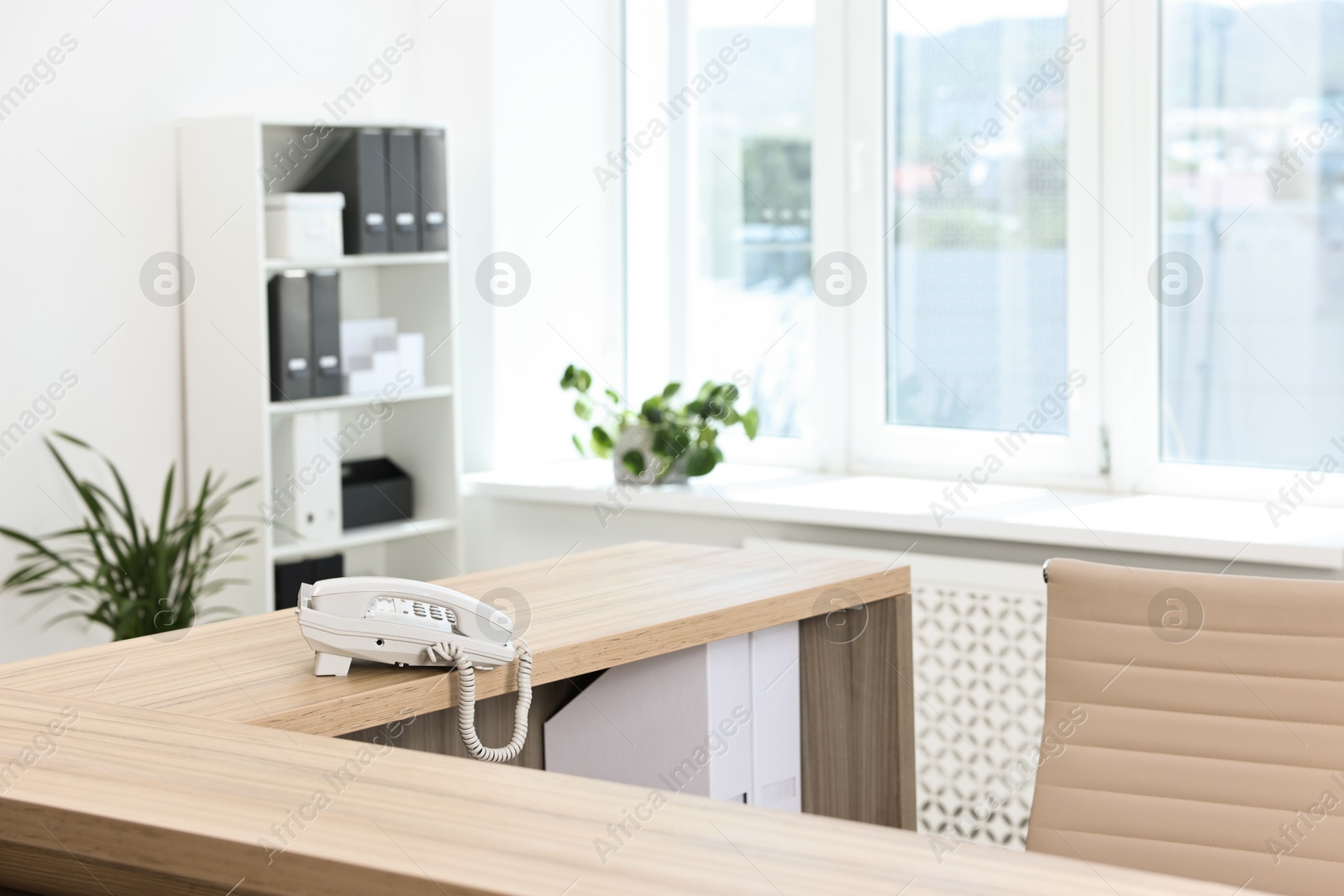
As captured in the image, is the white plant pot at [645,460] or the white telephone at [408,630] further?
the white plant pot at [645,460]

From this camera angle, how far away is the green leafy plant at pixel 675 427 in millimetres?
3500

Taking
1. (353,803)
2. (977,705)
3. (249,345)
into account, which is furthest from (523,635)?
(249,345)

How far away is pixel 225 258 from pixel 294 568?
2.43ft

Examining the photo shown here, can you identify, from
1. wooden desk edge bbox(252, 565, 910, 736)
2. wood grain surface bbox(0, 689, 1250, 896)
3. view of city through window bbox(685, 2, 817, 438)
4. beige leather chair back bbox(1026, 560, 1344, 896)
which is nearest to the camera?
wood grain surface bbox(0, 689, 1250, 896)

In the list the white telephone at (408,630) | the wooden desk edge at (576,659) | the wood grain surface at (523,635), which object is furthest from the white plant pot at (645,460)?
the white telephone at (408,630)

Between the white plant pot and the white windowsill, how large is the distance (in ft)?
0.11

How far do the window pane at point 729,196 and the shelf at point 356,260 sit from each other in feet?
2.28

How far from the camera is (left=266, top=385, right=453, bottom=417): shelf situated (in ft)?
10.6

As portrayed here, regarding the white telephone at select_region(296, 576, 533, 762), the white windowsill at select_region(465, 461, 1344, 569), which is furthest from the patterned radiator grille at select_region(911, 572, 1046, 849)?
the white telephone at select_region(296, 576, 533, 762)

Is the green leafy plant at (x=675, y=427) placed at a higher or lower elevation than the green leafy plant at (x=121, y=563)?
higher

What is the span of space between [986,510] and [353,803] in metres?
2.34

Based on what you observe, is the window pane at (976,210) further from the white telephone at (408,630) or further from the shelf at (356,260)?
the white telephone at (408,630)

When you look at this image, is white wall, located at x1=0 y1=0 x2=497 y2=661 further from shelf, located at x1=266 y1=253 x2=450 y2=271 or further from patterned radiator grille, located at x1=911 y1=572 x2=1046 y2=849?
patterned radiator grille, located at x1=911 y1=572 x2=1046 y2=849

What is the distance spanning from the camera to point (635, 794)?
0.96m
